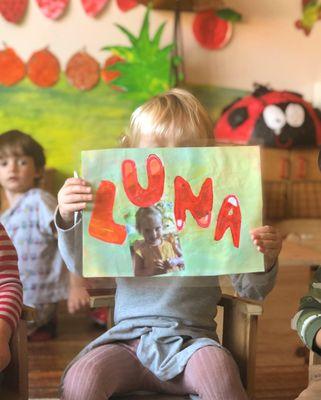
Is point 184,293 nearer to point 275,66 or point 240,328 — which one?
point 240,328

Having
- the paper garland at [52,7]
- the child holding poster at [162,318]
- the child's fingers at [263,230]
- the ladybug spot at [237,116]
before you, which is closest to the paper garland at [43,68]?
the paper garland at [52,7]

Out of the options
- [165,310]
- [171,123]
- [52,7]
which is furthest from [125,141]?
[52,7]

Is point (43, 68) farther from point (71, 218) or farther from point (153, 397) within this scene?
point (153, 397)

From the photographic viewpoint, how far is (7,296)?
933mm

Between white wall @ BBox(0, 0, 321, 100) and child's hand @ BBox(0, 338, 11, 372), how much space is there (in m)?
1.75

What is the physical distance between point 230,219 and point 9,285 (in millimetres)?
381

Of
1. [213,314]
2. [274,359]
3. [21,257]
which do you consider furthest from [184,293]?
[21,257]

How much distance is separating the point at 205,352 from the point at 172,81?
1687 millimetres

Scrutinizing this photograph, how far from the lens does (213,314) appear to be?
1.03m

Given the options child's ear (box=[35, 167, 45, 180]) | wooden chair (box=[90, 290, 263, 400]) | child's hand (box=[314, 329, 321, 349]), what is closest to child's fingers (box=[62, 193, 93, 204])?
wooden chair (box=[90, 290, 263, 400])

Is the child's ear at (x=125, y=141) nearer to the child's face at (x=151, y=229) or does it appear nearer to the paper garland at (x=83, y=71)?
the child's face at (x=151, y=229)

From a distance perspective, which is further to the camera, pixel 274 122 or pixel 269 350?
pixel 274 122

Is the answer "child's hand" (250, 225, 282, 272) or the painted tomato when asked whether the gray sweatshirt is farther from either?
the painted tomato

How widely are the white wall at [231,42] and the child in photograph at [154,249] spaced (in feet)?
5.47
